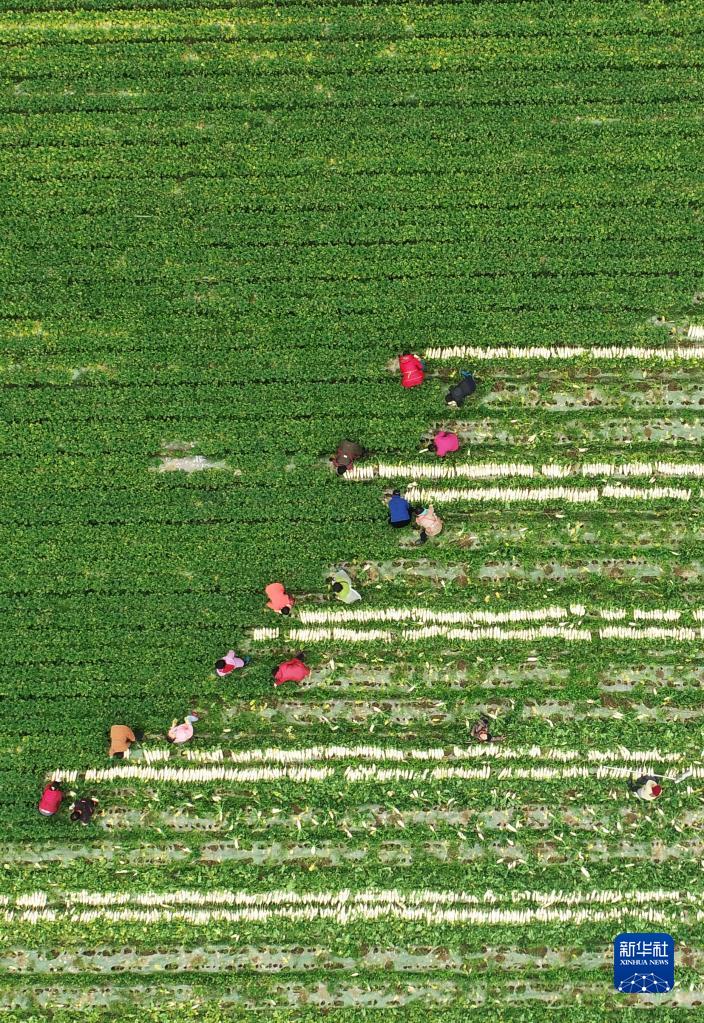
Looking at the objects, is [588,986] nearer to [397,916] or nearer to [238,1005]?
[397,916]

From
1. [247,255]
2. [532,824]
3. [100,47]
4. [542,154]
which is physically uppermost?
[100,47]

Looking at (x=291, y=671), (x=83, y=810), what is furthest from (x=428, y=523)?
(x=83, y=810)

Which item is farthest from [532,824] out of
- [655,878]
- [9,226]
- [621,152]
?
[9,226]

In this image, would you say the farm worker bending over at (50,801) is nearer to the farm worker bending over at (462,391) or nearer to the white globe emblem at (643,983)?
the farm worker bending over at (462,391)

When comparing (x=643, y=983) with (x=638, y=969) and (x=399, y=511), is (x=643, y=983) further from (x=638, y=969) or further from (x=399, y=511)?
(x=399, y=511)

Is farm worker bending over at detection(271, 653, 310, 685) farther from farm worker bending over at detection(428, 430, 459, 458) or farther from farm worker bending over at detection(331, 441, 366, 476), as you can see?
farm worker bending over at detection(428, 430, 459, 458)

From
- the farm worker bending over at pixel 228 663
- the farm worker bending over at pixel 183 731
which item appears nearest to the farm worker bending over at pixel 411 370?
the farm worker bending over at pixel 228 663
